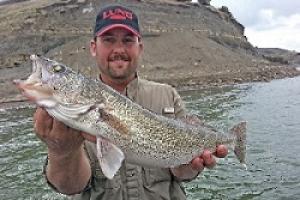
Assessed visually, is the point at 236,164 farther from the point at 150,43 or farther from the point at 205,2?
the point at 205,2

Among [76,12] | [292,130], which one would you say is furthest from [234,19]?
[292,130]

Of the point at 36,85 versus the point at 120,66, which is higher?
the point at 120,66

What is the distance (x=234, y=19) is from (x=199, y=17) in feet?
94.1

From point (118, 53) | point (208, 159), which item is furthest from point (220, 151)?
point (118, 53)

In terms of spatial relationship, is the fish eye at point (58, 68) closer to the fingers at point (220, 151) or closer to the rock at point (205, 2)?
the fingers at point (220, 151)

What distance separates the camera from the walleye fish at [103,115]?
4.14m

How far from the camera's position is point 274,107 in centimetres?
3219

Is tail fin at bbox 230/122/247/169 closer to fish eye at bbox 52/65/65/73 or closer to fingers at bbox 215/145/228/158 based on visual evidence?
fingers at bbox 215/145/228/158

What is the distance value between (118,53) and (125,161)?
1229mm

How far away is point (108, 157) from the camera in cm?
424

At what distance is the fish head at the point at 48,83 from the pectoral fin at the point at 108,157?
1.72ft

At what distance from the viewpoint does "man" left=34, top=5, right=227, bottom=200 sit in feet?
15.4

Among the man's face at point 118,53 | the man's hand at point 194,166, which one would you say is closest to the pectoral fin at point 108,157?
the man's hand at point 194,166

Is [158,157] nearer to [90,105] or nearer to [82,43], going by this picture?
[90,105]
